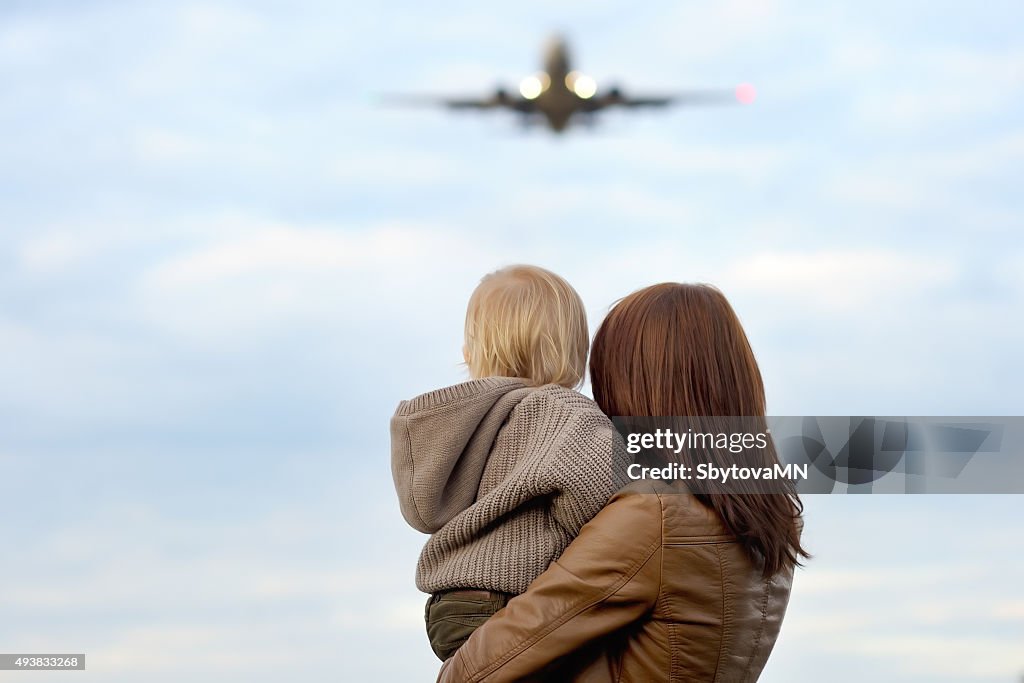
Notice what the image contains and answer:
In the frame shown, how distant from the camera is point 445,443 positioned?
2.26m

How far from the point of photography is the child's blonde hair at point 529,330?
2494 millimetres

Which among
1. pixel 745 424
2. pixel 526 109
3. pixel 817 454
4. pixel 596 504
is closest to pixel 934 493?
pixel 817 454

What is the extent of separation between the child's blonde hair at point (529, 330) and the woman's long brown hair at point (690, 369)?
10.5 inches

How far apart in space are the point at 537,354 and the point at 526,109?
26308 mm

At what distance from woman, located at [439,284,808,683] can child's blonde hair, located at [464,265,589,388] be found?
324 mm

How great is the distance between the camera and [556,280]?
2.56 metres

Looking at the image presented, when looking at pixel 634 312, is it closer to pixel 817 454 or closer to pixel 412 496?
pixel 412 496

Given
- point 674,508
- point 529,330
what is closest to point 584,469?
point 674,508

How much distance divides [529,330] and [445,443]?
0.37 m

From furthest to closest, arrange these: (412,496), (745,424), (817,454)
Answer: (817,454), (412,496), (745,424)

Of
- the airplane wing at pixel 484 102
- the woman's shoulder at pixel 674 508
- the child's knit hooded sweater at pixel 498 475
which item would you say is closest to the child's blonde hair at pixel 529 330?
the child's knit hooded sweater at pixel 498 475

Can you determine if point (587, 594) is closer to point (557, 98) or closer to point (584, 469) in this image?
point (584, 469)

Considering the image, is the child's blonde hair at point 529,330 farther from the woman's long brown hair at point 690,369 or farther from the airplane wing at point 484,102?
the airplane wing at point 484,102

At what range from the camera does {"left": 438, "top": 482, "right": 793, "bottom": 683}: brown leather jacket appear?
198 cm
